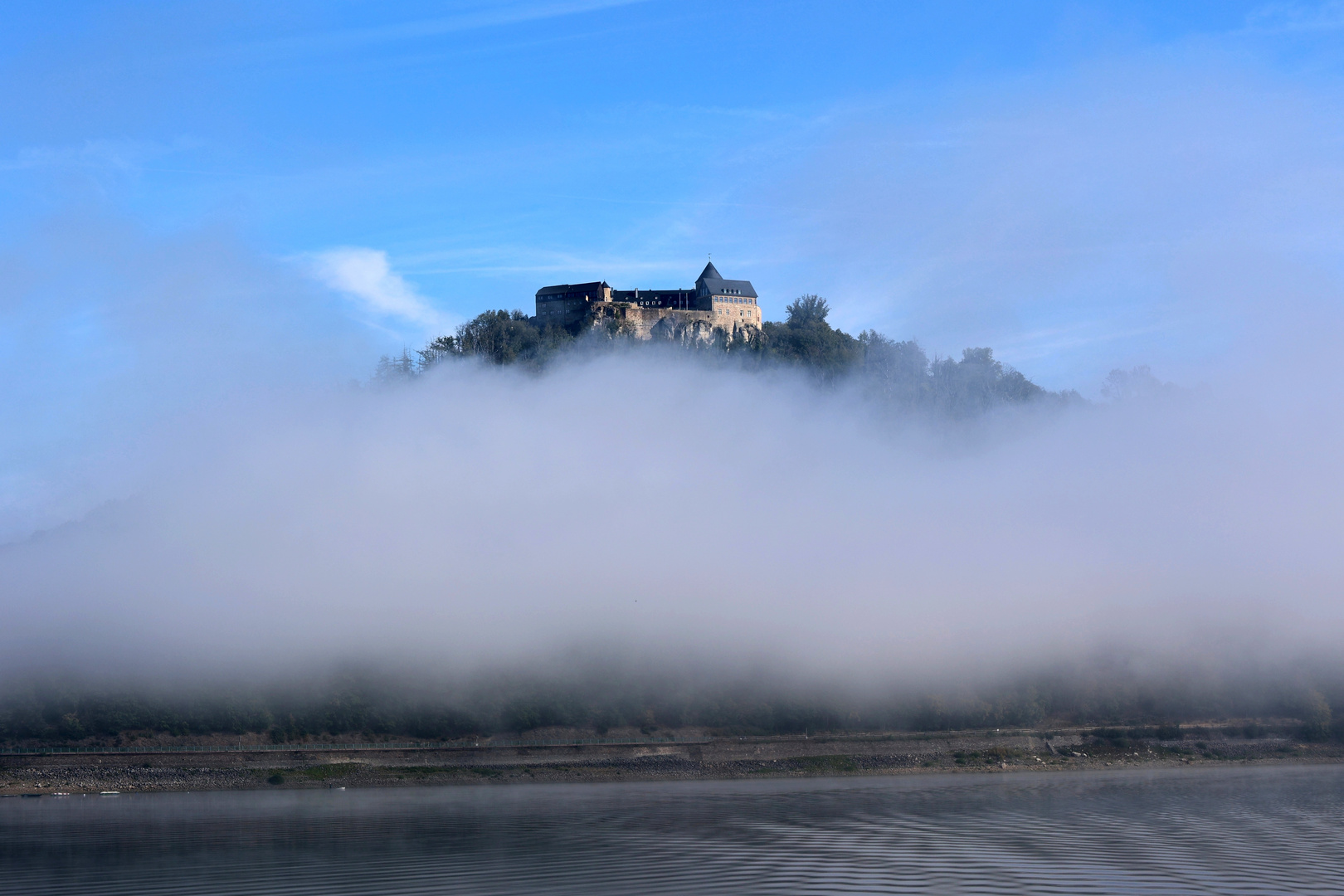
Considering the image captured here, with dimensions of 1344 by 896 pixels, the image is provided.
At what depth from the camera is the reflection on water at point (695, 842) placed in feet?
131

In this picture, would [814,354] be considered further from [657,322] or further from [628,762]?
[628,762]

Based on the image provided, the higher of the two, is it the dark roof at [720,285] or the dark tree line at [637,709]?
the dark roof at [720,285]

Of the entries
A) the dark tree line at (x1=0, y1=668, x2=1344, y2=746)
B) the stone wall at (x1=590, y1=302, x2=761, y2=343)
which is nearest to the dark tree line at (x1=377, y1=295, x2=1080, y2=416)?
the stone wall at (x1=590, y1=302, x2=761, y2=343)

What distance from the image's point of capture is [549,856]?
46.6 metres

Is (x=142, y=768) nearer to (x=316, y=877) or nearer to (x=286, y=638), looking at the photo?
(x=286, y=638)

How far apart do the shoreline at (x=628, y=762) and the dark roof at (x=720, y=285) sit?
339ft

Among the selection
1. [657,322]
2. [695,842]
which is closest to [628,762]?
[695,842]

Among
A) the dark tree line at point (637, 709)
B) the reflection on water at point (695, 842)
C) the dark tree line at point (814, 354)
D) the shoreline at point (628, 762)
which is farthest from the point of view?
the dark tree line at point (814, 354)

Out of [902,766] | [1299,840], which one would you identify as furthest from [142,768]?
[1299,840]

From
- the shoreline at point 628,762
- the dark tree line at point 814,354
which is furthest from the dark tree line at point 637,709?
the dark tree line at point 814,354

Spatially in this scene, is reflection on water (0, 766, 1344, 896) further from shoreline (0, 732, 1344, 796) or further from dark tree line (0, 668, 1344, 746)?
dark tree line (0, 668, 1344, 746)

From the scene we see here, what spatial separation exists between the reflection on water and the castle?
10303 cm

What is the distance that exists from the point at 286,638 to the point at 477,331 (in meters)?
71.8

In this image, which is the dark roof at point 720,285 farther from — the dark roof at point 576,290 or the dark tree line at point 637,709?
the dark tree line at point 637,709
